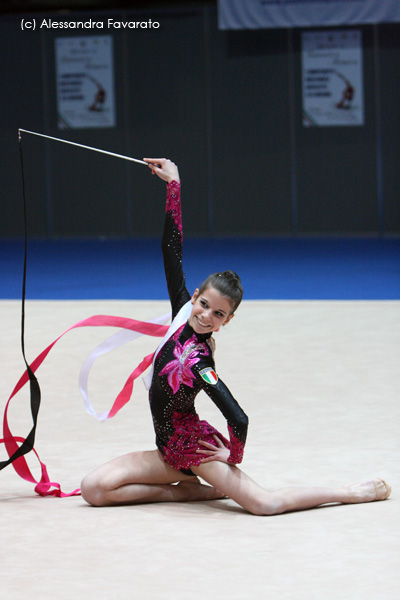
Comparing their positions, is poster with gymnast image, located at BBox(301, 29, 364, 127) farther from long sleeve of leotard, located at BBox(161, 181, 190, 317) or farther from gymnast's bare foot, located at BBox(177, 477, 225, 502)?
gymnast's bare foot, located at BBox(177, 477, 225, 502)

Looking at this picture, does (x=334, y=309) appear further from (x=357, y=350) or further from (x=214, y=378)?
(x=214, y=378)

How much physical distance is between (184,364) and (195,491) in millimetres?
518

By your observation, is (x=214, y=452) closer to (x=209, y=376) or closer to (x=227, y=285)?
(x=209, y=376)

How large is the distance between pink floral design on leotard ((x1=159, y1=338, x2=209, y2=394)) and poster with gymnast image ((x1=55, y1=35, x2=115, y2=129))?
10.9m

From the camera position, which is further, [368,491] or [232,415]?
[368,491]

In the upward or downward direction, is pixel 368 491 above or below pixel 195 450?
below

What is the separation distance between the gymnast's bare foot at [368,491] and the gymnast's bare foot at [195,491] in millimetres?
507

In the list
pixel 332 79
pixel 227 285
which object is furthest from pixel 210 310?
pixel 332 79

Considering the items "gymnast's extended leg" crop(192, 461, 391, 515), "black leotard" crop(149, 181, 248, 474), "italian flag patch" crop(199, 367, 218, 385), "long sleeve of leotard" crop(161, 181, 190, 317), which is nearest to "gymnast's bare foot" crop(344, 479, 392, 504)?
"gymnast's extended leg" crop(192, 461, 391, 515)

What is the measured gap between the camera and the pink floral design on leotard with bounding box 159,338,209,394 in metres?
3.58

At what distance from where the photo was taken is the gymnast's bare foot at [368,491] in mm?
3633

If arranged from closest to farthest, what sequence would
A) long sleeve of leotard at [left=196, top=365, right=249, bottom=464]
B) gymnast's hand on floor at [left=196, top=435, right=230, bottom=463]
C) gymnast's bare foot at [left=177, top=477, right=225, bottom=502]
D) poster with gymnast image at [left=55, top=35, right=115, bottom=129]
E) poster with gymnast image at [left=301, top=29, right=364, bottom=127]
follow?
long sleeve of leotard at [left=196, top=365, right=249, bottom=464] → gymnast's hand on floor at [left=196, top=435, right=230, bottom=463] → gymnast's bare foot at [left=177, top=477, right=225, bottom=502] → poster with gymnast image at [left=301, top=29, right=364, bottom=127] → poster with gymnast image at [left=55, top=35, right=115, bottom=129]

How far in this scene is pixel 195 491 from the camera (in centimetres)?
376

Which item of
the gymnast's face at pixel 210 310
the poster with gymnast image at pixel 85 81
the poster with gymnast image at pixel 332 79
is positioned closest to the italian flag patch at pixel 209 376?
the gymnast's face at pixel 210 310
